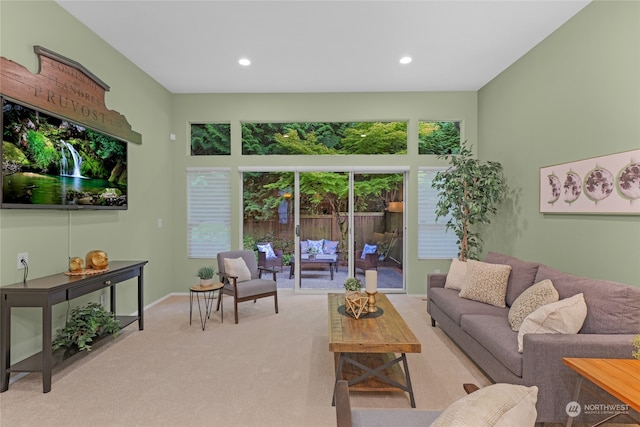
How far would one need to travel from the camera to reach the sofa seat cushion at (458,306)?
303cm

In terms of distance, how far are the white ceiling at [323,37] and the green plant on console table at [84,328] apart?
2.90 meters

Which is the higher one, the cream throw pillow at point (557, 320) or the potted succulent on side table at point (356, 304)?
the cream throw pillow at point (557, 320)

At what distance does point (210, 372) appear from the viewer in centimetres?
277

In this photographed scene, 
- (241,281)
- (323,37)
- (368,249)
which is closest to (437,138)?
(368,249)

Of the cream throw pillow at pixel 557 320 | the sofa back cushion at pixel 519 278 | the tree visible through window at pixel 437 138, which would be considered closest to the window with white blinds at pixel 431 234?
the tree visible through window at pixel 437 138

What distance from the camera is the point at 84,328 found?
294cm

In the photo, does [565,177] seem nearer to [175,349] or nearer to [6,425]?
[175,349]

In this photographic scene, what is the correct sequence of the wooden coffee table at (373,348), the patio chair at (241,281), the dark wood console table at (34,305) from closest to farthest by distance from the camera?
the wooden coffee table at (373,348) < the dark wood console table at (34,305) < the patio chair at (241,281)

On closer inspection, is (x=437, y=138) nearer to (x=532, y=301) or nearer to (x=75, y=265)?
(x=532, y=301)

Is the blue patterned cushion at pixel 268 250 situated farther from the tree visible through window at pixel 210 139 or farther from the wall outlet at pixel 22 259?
the wall outlet at pixel 22 259

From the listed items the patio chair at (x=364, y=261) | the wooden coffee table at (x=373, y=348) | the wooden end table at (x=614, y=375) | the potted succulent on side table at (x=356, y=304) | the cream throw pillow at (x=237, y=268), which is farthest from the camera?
the patio chair at (x=364, y=261)

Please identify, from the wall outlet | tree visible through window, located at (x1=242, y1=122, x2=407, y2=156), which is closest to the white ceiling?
tree visible through window, located at (x1=242, y1=122, x2=407, y2=156)

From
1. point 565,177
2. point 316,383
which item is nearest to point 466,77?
point 565,177

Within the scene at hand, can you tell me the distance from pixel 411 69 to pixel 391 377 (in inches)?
148
